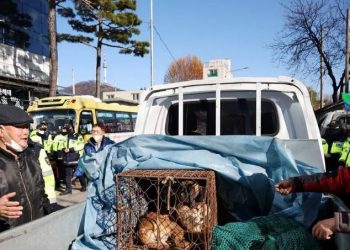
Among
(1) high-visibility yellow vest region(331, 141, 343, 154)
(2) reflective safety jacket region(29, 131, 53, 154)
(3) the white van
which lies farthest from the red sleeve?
(2) reflective safety jacket region(29, 131, 53, 154)

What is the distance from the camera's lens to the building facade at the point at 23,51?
912 inches

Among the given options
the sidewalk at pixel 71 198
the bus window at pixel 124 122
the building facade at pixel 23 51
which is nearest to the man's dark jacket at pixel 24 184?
the sidewalk at pixel 71 198

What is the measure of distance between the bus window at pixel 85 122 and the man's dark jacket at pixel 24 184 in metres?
10.1

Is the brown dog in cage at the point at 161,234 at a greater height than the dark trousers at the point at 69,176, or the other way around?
the brown dog in cage at the point at 161,234

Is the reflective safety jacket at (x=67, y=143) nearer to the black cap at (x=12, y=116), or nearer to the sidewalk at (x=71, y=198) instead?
the sidewalk at (x=71, y=198)

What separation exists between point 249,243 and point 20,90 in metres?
24.2

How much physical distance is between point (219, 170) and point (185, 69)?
66.0 metres

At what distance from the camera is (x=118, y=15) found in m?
26.0

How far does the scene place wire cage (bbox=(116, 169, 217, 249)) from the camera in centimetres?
272

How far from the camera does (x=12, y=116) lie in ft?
10.1

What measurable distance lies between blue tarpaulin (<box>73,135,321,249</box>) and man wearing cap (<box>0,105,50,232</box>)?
1.39 feet

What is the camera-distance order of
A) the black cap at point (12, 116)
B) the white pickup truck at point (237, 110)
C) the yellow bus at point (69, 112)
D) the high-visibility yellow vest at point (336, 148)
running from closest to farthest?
the black cap at point (12, 116) < the white pickup truck at point (237, 110) < the high-visibility yellow vest at point (336, 148) < the yellow bus at point (69, 112)

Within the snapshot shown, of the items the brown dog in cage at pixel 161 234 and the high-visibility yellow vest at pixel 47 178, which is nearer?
the brown dog in cage at pixel 161 234

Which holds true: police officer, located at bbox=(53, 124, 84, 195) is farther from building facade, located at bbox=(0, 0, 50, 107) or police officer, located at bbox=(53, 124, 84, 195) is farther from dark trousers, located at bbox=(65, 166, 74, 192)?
building facade, located at bbox=(0, 0, 50, 107)
